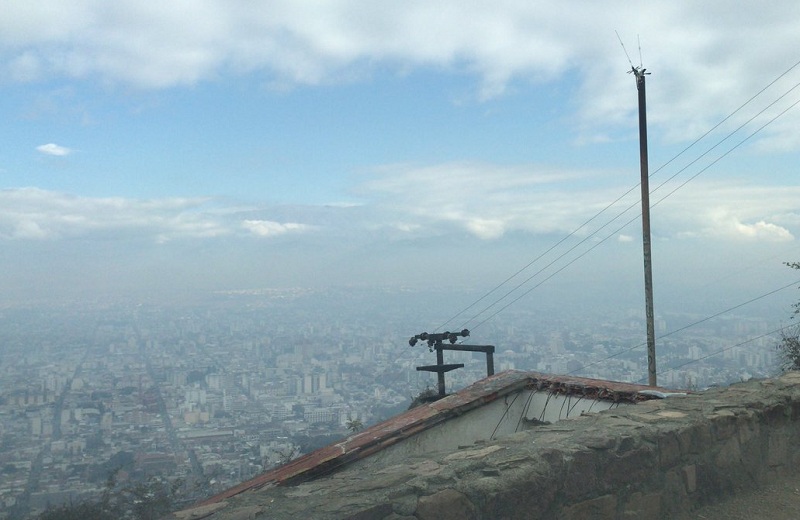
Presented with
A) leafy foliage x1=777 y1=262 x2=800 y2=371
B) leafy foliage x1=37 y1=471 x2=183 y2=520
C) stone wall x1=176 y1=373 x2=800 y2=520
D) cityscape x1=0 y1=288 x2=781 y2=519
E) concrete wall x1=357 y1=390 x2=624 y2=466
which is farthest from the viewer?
cityscape x1=0 y1=288 x2=781 y2=519

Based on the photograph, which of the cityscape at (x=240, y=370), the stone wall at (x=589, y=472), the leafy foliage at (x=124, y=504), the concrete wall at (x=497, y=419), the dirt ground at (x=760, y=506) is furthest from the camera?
the cityscape at (x=240, y=370)

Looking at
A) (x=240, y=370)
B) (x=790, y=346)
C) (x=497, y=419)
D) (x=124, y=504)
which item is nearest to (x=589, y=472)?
(x=497, y=419)

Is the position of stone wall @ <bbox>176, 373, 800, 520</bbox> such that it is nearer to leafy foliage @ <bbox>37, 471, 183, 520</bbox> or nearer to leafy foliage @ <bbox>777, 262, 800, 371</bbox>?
leafy foliage @ <bbox>37, 471, 183, 520</bbox>

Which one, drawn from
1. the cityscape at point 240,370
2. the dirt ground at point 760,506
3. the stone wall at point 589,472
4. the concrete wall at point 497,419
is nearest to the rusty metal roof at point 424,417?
the concrete wall at point 497,419

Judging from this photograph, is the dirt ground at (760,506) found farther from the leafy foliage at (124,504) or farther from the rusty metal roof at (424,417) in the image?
the leafy foliage at (124,504)

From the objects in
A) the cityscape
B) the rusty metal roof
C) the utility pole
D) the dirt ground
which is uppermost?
the utility pole

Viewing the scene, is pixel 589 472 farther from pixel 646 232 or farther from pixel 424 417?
pixel 646 232

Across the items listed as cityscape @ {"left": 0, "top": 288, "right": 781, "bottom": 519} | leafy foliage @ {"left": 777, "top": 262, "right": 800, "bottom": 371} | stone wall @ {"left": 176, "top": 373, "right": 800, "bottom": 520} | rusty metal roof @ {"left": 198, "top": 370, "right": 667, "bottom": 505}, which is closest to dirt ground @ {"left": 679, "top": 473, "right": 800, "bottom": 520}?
stone wall @ {"left": 176, "top": 373, "right": 800, "bottom": 520}

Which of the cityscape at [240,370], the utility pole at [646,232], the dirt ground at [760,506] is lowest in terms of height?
the cityscape at [240,370]

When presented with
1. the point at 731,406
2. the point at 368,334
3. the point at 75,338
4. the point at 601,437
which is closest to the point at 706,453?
the point at 731,406
